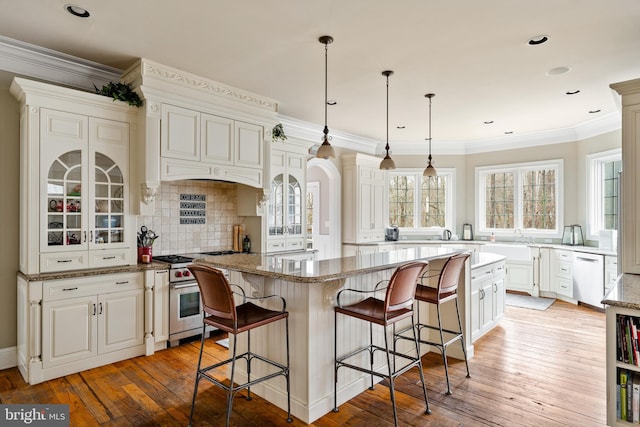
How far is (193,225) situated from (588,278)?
5.72m

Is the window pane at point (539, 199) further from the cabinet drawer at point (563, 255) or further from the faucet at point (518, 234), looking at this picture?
the cabinet drawer at point (563, 255)

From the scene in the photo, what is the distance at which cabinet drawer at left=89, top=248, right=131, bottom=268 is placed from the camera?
135 inches

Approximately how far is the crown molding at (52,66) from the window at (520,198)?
21.7ft

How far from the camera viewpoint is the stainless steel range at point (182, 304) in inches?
150

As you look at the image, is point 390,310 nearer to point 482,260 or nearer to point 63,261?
point 482,260

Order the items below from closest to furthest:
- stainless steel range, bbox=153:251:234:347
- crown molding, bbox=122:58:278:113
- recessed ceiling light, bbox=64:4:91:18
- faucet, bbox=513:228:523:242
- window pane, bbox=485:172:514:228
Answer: recessed ceiling light, bbox=64:4:91:18 < crown molding, bbox=122:58:278:113 < stainless steel range, bbox=153:251:234:347 < faucet, bbox=513:228:523:242 < window pane, bbox=485:172:514:228

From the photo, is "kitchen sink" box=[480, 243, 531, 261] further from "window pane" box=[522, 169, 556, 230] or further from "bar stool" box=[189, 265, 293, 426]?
"bar stool" box=[189, 265, 293, 426]

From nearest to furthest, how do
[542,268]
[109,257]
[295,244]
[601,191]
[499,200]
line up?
[109,257]
[295,244]
[601,191]
[542,268]
[499,200]

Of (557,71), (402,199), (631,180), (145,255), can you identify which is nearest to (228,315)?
(145,255)

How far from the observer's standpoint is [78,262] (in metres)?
3.33

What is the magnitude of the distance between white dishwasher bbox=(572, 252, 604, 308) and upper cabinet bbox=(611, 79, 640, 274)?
2892 mm

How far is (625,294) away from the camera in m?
2.26

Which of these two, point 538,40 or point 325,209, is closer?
point 538,40

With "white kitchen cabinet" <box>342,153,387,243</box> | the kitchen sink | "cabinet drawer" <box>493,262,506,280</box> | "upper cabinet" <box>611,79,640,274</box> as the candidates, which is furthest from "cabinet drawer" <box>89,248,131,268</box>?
the kitchen sink
